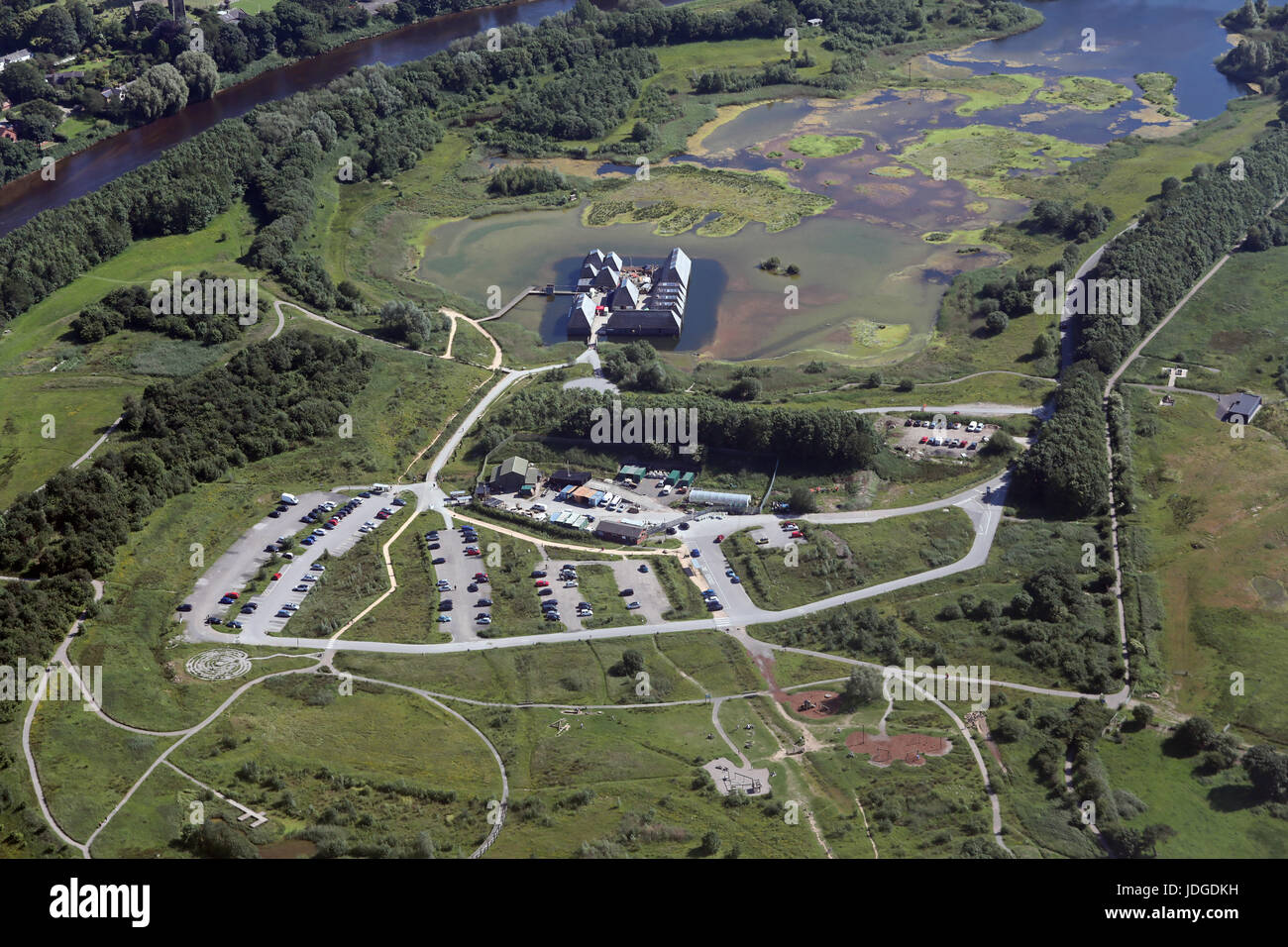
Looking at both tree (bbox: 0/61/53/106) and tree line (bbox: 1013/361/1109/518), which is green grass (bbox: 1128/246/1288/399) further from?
tree (bbox: 0/61/53/106)

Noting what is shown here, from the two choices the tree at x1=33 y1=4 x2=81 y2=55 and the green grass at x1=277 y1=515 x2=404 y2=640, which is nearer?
the green grass at x1=277 y1=515 x2=404 y2=640

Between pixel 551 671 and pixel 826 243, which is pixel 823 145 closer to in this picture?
pixel 826 243

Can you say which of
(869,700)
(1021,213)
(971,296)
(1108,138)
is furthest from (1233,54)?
(869,700)

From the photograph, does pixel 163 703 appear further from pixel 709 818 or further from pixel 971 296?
pixel 971 296

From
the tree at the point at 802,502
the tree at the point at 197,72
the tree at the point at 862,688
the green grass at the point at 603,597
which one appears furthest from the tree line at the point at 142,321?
the tree at the point at 862,688

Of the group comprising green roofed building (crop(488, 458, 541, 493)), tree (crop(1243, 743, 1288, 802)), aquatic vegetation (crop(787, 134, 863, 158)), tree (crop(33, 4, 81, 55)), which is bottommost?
tree (crop(1243, 743, 1288, 802))

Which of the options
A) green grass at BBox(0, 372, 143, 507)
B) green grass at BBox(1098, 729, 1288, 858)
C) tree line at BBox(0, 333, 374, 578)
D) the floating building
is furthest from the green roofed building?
green grass at BBox(1098, 729, 1288, 858)

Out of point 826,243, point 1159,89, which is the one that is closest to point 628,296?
point 826,243

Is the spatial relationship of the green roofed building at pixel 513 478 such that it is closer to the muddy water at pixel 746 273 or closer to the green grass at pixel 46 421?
the muddy water at pixel 746 273
